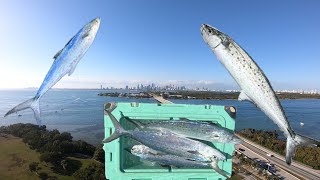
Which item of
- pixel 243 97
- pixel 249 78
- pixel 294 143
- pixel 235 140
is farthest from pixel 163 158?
pixel 294 143

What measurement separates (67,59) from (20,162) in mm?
24682

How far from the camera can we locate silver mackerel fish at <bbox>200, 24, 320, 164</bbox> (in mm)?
2496

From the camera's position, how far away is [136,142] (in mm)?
2857

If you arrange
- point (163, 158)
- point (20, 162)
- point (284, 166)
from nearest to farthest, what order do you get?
point (163, 158) → point (20, 162) → point (284, 166)

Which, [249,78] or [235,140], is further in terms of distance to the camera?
[235,140]

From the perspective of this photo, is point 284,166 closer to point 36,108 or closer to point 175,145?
point 175,145

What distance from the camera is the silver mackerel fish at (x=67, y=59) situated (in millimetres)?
2406

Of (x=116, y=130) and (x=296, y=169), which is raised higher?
(x=116, y=130)

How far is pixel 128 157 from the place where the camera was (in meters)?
2.84

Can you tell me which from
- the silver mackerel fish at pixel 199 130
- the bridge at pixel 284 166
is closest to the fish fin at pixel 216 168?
the silver mackerel fish at pixel 199 130

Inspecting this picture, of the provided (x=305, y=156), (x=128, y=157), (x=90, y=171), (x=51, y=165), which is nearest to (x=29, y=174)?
(x=51, y=165)

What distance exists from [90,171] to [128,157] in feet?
57.8

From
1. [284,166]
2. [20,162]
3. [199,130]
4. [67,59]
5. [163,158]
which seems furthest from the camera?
[284,166]

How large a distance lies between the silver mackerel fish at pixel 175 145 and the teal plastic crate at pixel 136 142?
0.11m
